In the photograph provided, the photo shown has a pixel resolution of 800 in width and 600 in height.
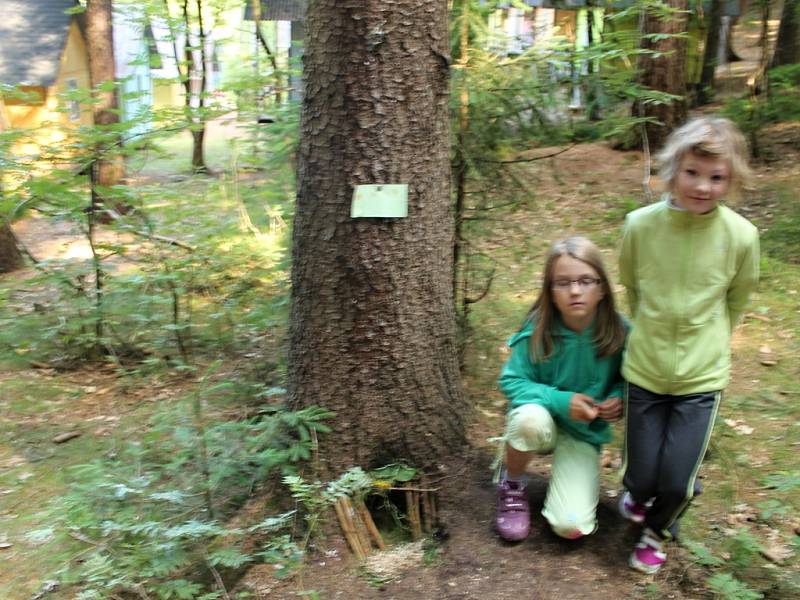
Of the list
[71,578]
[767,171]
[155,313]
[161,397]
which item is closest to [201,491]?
[71,578]

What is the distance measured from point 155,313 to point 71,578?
3.18m

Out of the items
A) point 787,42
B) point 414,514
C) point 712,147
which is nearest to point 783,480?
point 712,147

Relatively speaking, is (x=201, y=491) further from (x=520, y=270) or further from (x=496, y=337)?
(x=520, y=270)

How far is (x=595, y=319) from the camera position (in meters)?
3.25

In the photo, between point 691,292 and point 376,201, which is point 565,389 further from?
point 376,201

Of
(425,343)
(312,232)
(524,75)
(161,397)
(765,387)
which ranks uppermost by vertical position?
(524,75)

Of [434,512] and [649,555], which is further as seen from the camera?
[434,512]

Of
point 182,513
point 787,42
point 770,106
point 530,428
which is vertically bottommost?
point 182,513

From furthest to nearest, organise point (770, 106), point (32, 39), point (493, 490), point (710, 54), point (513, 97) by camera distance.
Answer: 1. point (32, 39)
2. point (710, 54)
3. point (770, 106)
4. point (513, 97)
5. point (493, 490)

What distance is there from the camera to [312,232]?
11.0ft

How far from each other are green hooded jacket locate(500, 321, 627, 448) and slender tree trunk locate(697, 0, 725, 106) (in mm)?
11447

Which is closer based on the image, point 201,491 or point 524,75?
point 201,491

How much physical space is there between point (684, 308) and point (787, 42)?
10.1 meters

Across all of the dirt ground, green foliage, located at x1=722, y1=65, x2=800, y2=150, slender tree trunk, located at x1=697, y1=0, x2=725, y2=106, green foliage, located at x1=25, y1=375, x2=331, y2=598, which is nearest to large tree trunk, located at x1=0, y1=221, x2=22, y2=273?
green foliage, located at x1=25, y1=375, x2=331, y2=598
